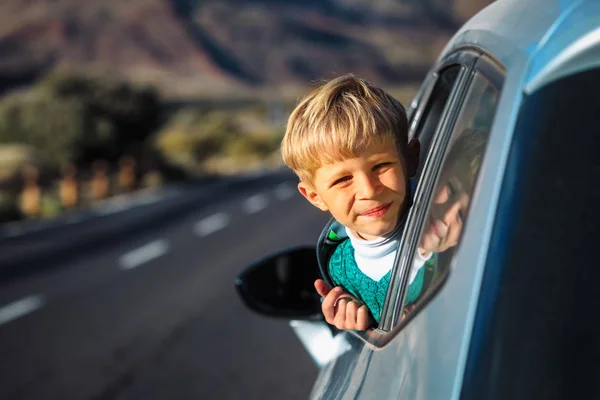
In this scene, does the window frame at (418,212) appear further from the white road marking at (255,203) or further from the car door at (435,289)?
the white road marking at (255,203)

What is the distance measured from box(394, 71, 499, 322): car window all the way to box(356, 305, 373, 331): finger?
0.18 meters

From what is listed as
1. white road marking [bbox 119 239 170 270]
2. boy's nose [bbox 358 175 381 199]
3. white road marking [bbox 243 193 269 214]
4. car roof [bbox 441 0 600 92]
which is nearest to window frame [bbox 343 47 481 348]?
boy's nose [bbox 358 175 381 199]

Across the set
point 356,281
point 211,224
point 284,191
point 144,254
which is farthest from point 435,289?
point 284,191

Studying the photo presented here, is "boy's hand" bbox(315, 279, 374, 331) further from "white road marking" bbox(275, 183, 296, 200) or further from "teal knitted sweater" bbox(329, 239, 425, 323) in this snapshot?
"white road marking" bbox(275, 183, 296, 200)

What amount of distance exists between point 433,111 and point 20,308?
7.99 meters

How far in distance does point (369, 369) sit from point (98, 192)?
23.1 metres

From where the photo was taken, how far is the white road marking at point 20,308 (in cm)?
938

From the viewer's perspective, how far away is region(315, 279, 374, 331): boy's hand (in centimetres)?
188

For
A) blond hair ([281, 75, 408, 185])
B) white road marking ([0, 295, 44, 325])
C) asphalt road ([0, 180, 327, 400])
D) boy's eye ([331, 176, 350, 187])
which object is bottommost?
white road marking ([0, 295, 44, 325])

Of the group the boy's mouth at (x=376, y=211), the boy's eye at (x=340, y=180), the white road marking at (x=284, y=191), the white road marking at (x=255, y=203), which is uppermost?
the white road marking at (x=284, y=191)

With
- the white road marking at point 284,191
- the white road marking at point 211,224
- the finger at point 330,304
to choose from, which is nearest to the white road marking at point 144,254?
the white road marking at point 211,224

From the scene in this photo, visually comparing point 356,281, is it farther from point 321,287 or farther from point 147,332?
point 147,332

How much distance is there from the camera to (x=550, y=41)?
1239 millimetres

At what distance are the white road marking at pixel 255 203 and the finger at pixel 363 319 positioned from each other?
1788 cm
